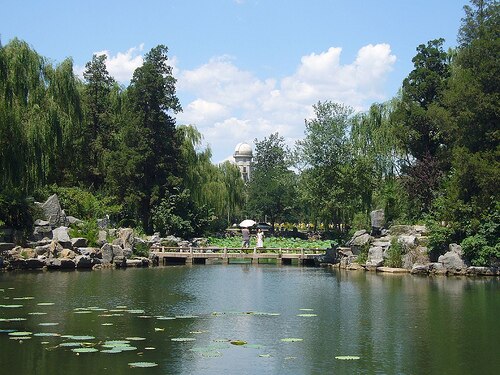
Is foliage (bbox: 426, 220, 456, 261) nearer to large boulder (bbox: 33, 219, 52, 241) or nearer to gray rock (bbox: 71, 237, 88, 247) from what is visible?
gray rock (bbox: 71, 237, 88, 247)

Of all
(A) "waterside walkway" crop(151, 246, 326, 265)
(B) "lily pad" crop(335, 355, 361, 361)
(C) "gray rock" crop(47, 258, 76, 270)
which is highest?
(A) "waterside walkway" crop(151, 246, 326, 265)

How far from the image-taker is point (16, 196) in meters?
28.5

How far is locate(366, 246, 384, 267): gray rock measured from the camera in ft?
96.8

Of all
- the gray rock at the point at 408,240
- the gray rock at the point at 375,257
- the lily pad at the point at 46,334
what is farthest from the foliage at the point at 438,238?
the lily pad at the point at 46,334

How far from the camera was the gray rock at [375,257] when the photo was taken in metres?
29.5

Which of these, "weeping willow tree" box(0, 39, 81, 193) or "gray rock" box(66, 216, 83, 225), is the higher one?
"weeping willow tree" box(0, 39, 81, 193)

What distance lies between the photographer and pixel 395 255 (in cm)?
2914

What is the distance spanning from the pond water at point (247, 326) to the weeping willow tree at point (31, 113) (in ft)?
18.8

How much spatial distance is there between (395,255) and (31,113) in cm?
1626

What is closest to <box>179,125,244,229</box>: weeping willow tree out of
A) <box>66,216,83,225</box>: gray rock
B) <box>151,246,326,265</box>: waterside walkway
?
<box>151,246,326,265</box>: waterside walkway

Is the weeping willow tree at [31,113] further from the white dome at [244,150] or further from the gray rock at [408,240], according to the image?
the white dome at [244,150]

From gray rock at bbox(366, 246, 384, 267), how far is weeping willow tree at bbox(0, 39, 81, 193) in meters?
14.3

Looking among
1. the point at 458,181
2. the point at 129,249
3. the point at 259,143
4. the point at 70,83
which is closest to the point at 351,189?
the point at 458,181

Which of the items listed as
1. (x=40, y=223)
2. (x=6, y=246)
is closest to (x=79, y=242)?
(x=40, y=223)
